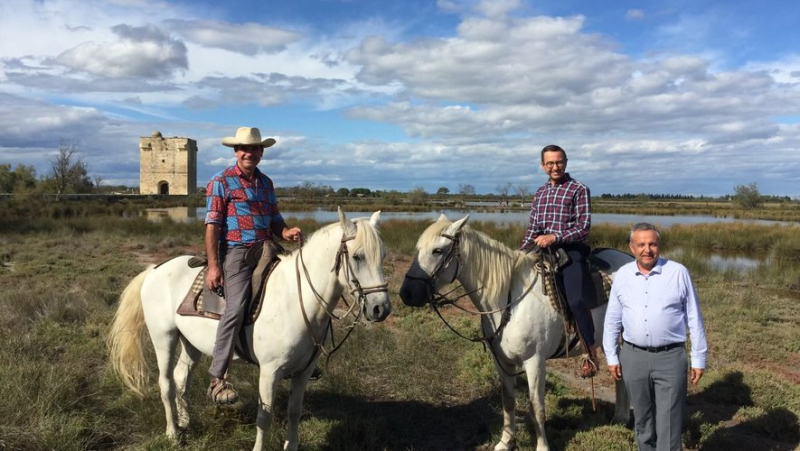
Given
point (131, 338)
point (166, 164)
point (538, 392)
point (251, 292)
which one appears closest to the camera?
point (251, 292)

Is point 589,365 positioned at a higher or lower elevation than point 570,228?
lower

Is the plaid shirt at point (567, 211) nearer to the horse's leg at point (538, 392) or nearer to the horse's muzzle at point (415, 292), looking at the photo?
the horse's leg at point (538, 392)

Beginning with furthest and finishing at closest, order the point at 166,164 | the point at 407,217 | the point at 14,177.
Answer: the point at 166,164, the point at 14,177, the point at 407,217

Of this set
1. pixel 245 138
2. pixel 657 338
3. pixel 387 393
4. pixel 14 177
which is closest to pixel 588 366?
pixel 657 338

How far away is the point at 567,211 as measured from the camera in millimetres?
3816

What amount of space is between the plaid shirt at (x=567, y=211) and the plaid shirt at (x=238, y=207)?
223 cm

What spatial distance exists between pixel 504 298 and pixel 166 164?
53214 millimetres

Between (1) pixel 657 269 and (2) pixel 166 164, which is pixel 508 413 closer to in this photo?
(1) pixel 657 269

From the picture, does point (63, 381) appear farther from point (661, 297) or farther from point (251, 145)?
point (661, 297)

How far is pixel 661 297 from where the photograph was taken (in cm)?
270

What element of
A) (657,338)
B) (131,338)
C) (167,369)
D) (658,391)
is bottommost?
(167,369)

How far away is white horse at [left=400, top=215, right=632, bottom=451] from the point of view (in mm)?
3424

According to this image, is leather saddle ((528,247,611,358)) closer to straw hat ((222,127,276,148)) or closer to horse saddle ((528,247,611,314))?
horse saddle ((528,247,611,314))

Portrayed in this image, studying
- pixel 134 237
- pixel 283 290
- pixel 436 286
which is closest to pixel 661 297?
pixel 436 286
